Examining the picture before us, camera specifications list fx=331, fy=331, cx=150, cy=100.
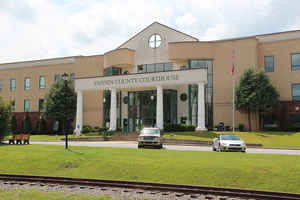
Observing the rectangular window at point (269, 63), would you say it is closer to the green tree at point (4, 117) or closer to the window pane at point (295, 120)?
the window pane at point (295, 120)

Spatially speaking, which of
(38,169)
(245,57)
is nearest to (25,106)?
(245,57)

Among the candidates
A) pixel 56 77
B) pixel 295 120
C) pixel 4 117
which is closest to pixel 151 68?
pixel 295 120

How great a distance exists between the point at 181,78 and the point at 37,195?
31497 millimetres

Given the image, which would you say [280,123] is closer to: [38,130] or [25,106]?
[38,130]

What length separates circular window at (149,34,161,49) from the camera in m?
49.9

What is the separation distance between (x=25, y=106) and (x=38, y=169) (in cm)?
5299

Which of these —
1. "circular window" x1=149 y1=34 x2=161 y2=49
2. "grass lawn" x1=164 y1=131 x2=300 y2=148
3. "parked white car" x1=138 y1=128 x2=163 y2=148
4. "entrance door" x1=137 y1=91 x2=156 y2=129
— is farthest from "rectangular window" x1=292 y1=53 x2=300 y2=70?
"parked white car" x1=138 y1=128 x2=163 y2=148

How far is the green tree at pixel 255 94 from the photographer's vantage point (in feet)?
136

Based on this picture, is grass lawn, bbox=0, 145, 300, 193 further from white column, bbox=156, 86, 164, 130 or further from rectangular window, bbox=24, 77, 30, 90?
rectangular window, bbox=24, 77, 30, 90

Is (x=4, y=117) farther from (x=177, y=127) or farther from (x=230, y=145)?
(x=230, y=145)

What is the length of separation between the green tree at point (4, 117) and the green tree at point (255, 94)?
27.3 m

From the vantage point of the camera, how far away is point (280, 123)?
43.2 metres

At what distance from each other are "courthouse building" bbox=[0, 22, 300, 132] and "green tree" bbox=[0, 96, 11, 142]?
17.1 metres

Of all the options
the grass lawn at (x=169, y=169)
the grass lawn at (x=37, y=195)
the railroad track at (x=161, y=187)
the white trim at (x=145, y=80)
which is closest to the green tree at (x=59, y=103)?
the white trim at (x=145, y=80)
